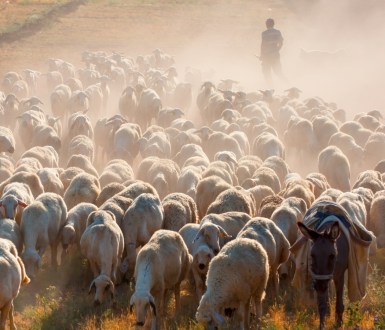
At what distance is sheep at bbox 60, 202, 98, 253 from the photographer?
12742 mm

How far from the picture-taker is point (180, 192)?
15.1 meters

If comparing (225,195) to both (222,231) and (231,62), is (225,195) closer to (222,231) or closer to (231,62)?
(222,231)

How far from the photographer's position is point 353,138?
19453 millimetres

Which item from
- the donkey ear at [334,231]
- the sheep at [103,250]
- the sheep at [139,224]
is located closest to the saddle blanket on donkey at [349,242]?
the donkey ear at [334,231]

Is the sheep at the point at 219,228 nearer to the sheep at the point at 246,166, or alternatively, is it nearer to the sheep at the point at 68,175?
the sheep at the point at 246,166

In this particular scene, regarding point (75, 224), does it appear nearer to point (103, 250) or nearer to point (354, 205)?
point (103, 250)

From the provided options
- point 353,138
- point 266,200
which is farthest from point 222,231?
point 353,138

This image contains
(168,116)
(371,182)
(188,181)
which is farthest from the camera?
(168,116)

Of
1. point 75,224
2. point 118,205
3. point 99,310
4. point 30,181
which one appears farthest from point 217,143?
point 99,310

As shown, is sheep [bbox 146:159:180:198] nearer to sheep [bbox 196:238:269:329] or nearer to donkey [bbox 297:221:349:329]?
sheep [bbox 196:238:269:329]

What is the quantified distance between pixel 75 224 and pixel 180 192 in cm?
278

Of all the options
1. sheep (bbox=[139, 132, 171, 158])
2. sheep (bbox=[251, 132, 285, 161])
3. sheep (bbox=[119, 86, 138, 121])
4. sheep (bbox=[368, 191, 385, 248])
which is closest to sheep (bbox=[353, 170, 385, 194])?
sheep (bbox=[368, 191, 385, 248])

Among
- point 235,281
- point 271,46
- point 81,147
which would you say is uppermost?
point 271,46

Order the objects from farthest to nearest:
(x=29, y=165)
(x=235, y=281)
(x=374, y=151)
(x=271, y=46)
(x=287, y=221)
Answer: (x=271, y=46)
(x=374, y=151)
(x=29, y=165)
(x=287, y=221)
(x=235, y=281)
